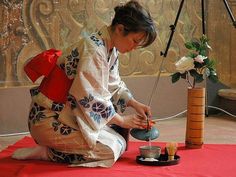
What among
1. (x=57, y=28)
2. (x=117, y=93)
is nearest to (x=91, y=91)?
(x=117, y=93)

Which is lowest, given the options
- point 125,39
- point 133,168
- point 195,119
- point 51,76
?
point 133,168

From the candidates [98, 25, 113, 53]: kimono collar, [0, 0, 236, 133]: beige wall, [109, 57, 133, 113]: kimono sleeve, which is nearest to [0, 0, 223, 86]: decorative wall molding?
[0, 0, 236, 133]: beige wall

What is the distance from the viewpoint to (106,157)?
5.93 feet

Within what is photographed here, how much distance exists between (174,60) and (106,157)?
1783 mm

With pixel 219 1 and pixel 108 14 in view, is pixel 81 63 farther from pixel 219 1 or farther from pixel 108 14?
pixel 219 1

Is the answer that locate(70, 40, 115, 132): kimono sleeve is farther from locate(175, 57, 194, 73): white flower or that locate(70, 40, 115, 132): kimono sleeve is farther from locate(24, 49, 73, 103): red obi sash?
locate(175, 57, 194, 73): white flower

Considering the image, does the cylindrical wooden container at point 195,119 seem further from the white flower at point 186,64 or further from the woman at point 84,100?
the woman at point 84,100

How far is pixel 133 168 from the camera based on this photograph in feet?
5.86

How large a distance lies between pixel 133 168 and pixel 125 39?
525mm

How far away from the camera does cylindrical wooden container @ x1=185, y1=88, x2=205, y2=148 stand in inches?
85.0

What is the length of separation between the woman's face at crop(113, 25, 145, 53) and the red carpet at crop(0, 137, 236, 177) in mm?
486

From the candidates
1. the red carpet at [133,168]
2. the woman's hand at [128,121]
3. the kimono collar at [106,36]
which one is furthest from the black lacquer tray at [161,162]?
the kimono collar at [106,36]

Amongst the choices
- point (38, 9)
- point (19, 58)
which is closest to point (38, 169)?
point (19, 58)

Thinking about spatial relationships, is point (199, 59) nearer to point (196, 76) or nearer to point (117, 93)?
point (196, 76)
